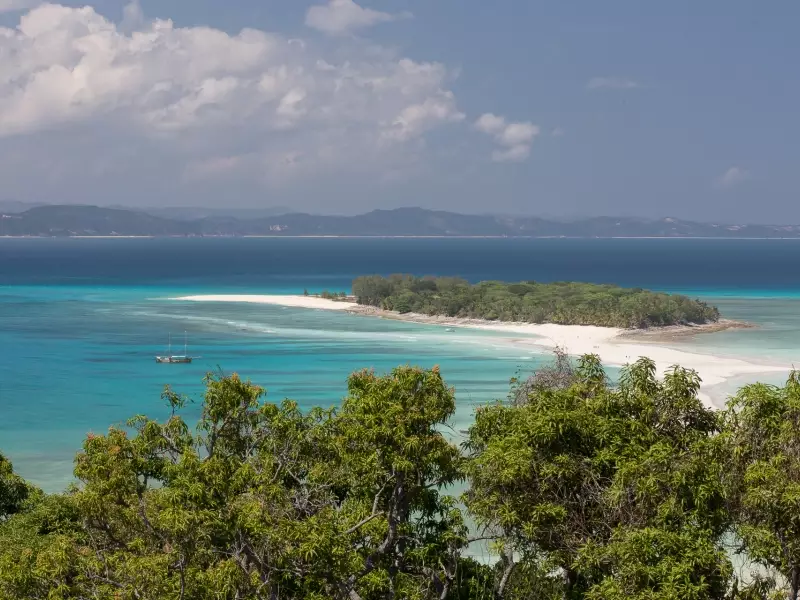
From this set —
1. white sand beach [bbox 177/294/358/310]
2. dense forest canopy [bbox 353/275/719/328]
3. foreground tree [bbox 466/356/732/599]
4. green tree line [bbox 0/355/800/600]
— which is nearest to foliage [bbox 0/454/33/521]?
green tree line [bbox 0/355/800/600]

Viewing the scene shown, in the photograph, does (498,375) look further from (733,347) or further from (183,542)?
→ (183,542)

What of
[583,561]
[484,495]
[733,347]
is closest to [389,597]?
[484,495]

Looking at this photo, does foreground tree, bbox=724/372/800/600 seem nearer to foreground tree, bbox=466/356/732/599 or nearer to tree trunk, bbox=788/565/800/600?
tree trunk, bbox=788/565/800/600

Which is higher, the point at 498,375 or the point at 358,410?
the point at 358,410

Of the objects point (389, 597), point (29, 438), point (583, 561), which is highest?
point (583, 561)

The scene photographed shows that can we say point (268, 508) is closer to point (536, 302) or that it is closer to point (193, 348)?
point (193, 348)

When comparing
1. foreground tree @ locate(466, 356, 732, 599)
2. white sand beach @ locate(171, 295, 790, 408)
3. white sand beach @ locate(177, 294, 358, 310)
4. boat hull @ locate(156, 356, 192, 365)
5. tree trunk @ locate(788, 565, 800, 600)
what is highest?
foreground tree @ locate(466, 356, 732, 599)

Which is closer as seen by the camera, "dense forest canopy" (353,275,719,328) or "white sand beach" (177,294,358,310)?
"dense forest canopy" (353,275,719,328)
